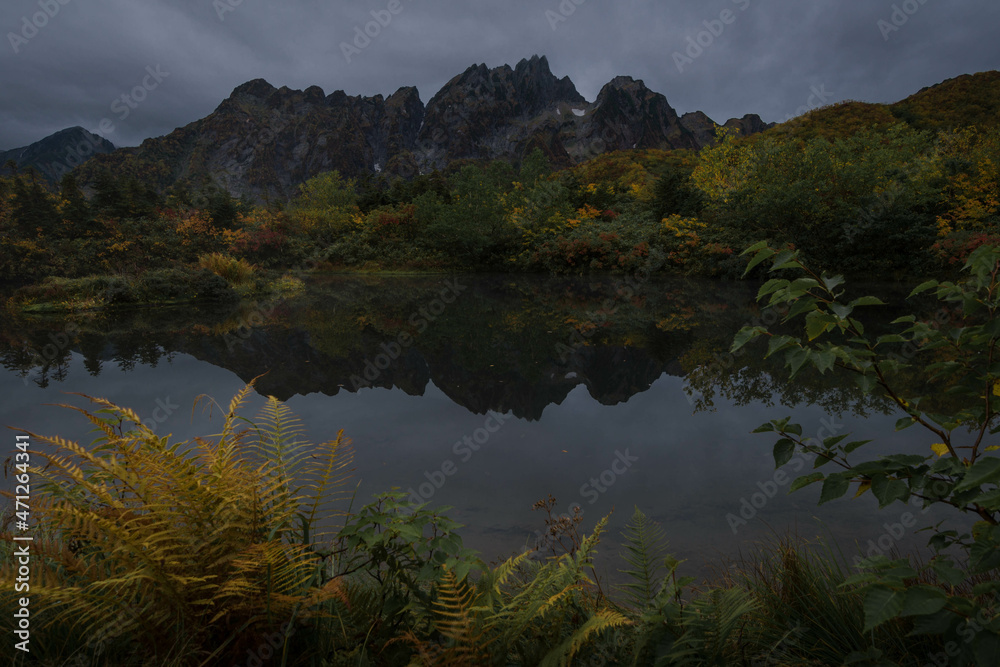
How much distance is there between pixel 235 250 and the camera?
2436cm

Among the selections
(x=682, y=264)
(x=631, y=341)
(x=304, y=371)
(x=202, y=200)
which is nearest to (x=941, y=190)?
(x=682, y=264)

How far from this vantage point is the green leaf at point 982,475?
2.58ft

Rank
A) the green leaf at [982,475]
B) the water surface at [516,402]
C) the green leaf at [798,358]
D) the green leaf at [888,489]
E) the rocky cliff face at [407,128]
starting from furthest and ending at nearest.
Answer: the rocky cliff face at [407,128], the water surface at [516,402], the green leaf at [798,358], the green leaf at [888,489], the green leaf at [982,475]

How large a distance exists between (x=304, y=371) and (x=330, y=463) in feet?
17.7

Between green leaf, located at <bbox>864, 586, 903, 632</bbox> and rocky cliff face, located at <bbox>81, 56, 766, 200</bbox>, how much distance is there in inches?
3395

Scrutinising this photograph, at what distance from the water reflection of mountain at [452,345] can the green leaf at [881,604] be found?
12.7ft

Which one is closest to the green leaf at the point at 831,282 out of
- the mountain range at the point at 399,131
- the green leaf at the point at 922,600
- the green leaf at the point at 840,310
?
the green leaf at the point at 840,310

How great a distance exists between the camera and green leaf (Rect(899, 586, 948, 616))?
0.80 meters

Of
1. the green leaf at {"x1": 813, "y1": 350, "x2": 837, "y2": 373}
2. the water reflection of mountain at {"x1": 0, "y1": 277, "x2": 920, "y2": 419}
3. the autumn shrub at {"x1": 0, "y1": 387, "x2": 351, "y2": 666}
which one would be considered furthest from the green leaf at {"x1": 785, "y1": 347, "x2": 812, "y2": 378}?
the water reflection of mountain at {"x1": 0, "y1": 277, "x2": 920, "y2": 419}

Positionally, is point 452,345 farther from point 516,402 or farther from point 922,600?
point 922,600

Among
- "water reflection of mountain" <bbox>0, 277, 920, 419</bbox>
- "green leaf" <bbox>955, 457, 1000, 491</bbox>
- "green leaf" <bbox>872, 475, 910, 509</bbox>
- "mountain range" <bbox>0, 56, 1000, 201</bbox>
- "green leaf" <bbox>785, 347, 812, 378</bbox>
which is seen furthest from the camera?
"mountain range" <bbox>0, 56, 1000, 201</bbox>

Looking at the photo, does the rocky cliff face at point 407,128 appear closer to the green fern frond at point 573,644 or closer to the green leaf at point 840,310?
the green leaf at point 840,310

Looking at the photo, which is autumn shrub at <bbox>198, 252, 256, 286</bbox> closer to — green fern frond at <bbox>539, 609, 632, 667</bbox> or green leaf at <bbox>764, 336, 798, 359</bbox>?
green fern frond at <bbox>539, 609, 632, 667</bbox>

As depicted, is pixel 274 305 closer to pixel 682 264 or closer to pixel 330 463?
pixel 330 463
